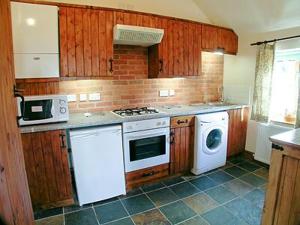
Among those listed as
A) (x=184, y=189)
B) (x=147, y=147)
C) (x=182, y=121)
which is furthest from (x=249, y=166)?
(x=147, y=147)

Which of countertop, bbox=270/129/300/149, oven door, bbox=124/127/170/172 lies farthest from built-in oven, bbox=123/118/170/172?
countertop, bbox=270/129/300/149

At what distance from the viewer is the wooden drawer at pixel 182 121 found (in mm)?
2641

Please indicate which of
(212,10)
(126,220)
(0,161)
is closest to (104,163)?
(126,220)

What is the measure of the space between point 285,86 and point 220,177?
163cm

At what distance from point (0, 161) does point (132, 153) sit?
151 centimetres

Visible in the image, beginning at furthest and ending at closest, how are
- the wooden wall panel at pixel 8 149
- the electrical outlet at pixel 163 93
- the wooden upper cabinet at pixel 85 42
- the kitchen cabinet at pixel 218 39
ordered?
the electrical outlet at pixel 163 93, the kitchen cabinet at pixel 218 39, the wooden upper cabinet at pixel 85 42, the wooden wall panel at pixel 8 149

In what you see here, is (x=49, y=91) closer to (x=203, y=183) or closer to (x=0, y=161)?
(x=0, y=161)

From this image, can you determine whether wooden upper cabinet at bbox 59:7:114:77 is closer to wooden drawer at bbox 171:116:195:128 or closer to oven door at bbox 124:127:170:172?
oven door at bbox 124:127:170:172

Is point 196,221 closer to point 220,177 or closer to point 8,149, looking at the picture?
point 220,177

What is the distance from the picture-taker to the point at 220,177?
2832 mm

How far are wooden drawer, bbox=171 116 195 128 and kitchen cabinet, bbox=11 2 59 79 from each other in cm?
151

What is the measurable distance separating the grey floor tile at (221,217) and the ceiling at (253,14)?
2504 millimetres

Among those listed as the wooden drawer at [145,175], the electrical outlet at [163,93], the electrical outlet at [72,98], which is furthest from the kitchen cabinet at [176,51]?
the wooden drawer at [145,175]

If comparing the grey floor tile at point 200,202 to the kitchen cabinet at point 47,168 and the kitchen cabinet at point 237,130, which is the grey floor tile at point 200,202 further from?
the kitchen cabinet at point 47,168
